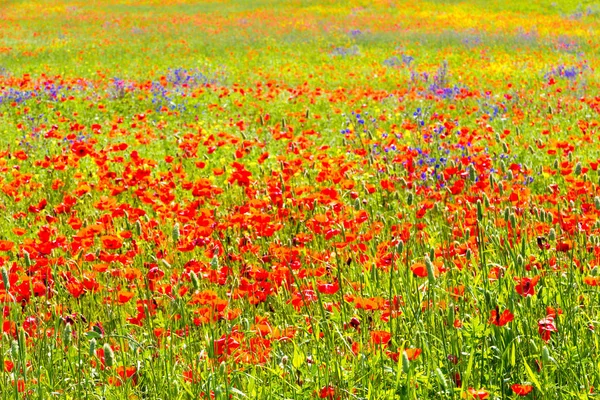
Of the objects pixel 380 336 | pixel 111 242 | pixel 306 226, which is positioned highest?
Result: pixel 111 242

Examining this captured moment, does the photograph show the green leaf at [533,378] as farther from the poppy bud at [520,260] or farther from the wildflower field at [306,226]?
the poppy bud at [520,260]

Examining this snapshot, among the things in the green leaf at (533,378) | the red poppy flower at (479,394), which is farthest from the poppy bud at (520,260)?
the red poppy flower at (479,394)

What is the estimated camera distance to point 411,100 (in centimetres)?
1120

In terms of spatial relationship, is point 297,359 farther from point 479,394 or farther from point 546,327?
point 546,327

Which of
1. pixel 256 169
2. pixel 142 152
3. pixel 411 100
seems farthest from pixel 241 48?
pixel 256 169

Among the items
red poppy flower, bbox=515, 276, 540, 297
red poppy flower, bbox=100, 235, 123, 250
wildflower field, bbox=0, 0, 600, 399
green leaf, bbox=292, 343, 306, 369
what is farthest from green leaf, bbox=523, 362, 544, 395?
red poppy flower, bbox=100, 235, 123, 250

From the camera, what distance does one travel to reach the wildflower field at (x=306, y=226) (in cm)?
264

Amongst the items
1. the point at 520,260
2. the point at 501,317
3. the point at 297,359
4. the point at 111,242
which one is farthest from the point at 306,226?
the point at 501,317

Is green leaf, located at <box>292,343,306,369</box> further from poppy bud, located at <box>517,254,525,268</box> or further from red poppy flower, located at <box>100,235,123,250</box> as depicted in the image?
red poppy flower, located at <box>100,235,123,250</box>

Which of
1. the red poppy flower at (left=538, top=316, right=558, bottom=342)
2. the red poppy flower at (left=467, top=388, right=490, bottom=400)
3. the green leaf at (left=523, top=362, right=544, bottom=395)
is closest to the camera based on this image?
the red poppy flower at (left=467, top=388, right=490, bottom=400)

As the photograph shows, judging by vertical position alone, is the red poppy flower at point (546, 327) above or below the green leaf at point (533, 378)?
above

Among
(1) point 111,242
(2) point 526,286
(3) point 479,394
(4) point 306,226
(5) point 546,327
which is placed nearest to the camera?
(3) point 479,394

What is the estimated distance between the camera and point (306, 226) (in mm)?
4613

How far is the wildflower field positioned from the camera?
2639 mm
